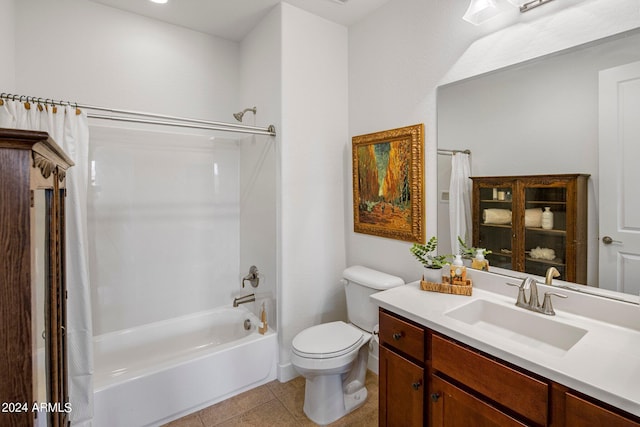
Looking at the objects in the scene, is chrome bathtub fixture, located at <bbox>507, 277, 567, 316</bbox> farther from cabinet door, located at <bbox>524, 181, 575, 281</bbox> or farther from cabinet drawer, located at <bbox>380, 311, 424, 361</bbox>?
cabinet drawer, located at <bbox>380, 311, 424, 361</bbox>

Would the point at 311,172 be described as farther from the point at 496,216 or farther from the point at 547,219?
the point at 547,219

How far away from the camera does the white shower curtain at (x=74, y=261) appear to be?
1616 mm

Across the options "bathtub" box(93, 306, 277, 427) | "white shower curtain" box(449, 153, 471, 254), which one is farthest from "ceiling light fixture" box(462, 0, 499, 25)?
"bathtub" box(93, 306, 277, 427)

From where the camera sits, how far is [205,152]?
110 inches

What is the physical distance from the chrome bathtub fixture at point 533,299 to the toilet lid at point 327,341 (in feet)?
3.07

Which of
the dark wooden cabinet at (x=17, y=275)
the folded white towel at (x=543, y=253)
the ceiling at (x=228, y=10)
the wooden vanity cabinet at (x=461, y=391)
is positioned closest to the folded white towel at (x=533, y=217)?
the folded white towel at (x=543, y=253)

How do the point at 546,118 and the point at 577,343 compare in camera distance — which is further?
the point at 546,118

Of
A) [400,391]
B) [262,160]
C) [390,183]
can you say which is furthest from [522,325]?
[262,160]

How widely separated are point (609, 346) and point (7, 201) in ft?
5.92

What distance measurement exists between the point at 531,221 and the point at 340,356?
125 centimetres

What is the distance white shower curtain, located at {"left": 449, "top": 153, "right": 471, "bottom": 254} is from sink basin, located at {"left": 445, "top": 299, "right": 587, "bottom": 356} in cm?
40

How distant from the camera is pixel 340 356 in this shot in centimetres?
184

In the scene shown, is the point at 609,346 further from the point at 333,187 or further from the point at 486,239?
the point at 333,187

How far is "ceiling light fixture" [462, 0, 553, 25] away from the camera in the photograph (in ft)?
5.00
